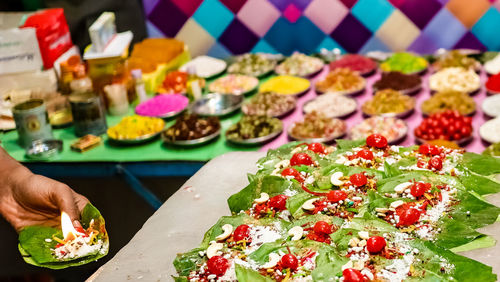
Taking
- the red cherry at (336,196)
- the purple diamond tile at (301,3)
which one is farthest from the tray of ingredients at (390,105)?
the red cherry at (336,196)

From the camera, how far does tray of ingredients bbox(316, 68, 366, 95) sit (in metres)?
3.88

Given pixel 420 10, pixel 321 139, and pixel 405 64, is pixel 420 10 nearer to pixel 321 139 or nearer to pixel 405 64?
pixel 405 64

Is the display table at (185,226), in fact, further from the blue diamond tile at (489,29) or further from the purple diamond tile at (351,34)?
the blue diamond tile at (489,29)

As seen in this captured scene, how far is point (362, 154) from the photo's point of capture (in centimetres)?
196

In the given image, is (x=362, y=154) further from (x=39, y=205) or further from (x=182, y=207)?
(x=39, y=205)

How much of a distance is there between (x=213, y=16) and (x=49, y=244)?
10.5 ft

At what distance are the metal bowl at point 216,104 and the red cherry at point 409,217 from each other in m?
2.29

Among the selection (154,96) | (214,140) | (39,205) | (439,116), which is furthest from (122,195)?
(439,116)

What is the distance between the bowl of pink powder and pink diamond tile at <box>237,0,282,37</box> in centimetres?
99

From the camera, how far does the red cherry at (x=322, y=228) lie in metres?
1.58

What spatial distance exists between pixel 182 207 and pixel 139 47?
9.36 feet

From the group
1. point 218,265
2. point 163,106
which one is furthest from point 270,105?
point 218,265

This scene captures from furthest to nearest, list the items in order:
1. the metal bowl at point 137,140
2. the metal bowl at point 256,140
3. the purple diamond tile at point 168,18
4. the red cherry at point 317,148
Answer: the purple diamond tile at point 168,18
the metal bowl at point 137,140
the metal bowl at point 256,140
the red cherry at point 317,148

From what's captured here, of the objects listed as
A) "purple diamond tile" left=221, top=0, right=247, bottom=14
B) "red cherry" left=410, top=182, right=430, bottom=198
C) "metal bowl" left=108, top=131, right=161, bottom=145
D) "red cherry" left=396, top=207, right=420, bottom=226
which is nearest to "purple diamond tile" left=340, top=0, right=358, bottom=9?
"purple diamond tile" left=221, top=0, right=247, bottom=14
